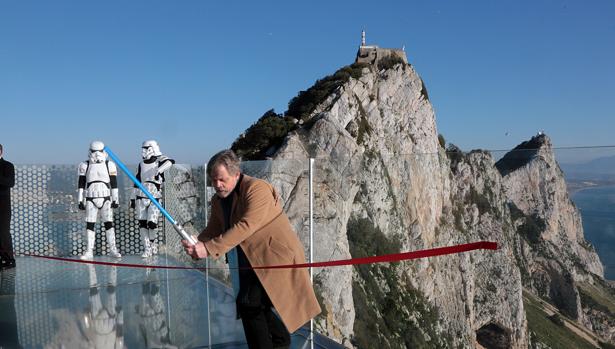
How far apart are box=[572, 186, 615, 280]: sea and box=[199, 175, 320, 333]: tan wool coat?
2.21 metres

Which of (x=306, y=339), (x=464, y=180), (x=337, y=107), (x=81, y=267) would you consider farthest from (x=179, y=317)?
(x=337, y=107)

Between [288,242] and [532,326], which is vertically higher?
[288,242]

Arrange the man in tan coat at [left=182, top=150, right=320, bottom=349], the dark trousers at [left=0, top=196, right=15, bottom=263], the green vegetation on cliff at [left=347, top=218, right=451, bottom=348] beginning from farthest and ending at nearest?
the dark trousers at [left=0, top=196, right=15, bottom=263] < the green vegetation on cliff at [left=347, top=218, right=451, bottom=348] < the man in tan coat at [left=182, top=150, right=320, bottom=349]

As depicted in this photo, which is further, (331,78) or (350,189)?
(331,78)

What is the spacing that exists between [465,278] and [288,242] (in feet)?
17.0

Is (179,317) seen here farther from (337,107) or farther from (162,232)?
(337,107)

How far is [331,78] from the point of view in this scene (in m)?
45.5

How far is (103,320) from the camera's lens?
463 cm

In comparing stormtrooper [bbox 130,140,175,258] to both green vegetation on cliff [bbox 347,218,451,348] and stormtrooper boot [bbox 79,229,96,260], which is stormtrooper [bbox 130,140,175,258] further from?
green vegetation on cliff [bbox 347,218,451,348]

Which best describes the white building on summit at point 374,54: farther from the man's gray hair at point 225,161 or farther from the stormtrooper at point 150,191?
the man's gray hair at point 225,161

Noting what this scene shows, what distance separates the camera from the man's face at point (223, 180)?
263cm

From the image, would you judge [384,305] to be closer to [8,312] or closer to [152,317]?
[152,317]

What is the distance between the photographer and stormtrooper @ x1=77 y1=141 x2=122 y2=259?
307 inches

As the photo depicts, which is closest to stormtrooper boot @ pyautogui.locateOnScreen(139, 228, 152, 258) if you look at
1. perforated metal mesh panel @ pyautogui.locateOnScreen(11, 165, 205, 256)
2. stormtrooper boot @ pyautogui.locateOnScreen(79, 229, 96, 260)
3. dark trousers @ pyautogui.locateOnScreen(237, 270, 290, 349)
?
perforated metal mesh panel @ pyautogui.locateOnScreen(11, 165, 205, 256)
